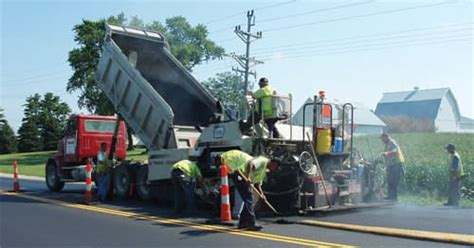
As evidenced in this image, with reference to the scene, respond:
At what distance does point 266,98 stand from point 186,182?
2.23 m

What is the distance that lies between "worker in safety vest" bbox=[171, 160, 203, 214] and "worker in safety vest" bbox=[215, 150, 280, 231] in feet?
4.68

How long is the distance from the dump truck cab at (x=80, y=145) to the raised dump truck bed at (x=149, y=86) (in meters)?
2.41

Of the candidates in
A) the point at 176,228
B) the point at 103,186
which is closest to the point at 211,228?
the point at 176,228

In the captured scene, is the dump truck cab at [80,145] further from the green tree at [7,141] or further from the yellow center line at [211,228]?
the green tree at [7,141]

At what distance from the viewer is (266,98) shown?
433 inches

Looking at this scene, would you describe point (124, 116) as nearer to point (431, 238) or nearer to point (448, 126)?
point (431, 238)

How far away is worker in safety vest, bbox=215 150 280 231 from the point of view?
29.5 feet

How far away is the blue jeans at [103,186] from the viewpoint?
13.8 m

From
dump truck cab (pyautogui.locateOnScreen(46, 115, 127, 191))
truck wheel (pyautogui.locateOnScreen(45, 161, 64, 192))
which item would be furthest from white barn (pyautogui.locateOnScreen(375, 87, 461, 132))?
truck wheel (pyautogui.locateOnScreen(45, 161, 64, 192))

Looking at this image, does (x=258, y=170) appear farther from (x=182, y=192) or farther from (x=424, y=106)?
(x=424, y=106)

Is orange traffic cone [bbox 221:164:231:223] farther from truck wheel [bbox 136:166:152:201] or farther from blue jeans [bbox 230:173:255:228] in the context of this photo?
truck wheel [bbox 136:166:152:201]

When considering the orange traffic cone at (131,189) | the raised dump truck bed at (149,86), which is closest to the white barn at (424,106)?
the raised dump truck bed at (149,86)

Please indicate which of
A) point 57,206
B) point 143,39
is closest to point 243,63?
point 143,39

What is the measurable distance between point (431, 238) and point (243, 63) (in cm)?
3218
